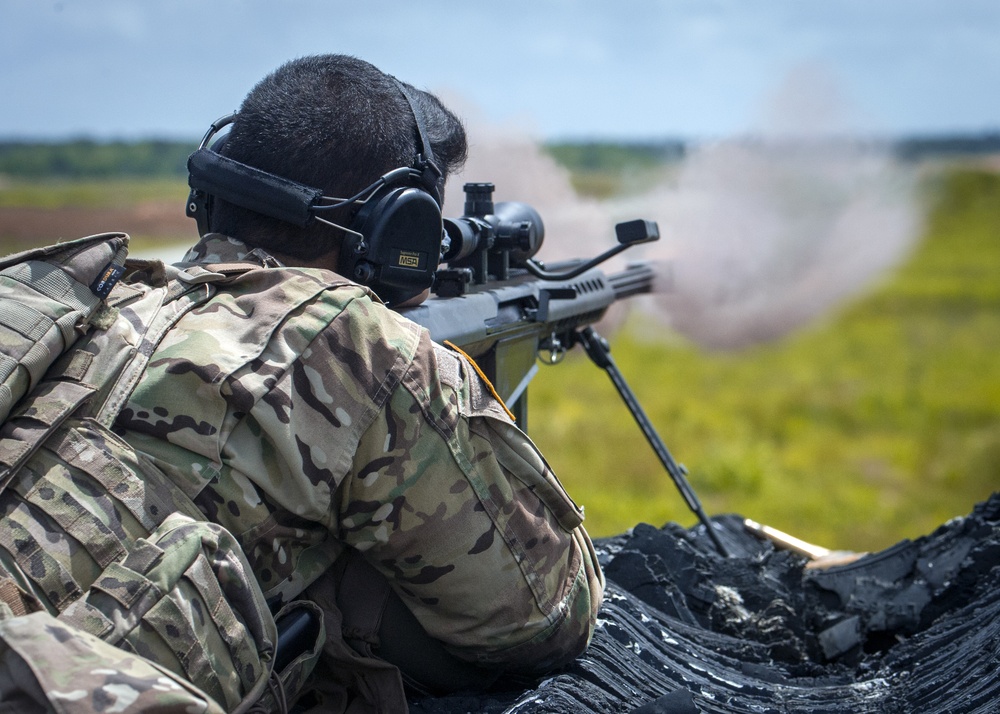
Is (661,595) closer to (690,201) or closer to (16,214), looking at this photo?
(690,201)

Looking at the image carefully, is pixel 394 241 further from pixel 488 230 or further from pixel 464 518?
pixel 488 230

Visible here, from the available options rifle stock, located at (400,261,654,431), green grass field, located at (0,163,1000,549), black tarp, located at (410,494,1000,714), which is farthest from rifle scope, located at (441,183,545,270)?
Result: green grass field, located at (0,163,1000,549)

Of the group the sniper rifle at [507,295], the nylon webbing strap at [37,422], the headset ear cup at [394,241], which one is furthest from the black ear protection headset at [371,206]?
the nylon webbing strap at [37,422]

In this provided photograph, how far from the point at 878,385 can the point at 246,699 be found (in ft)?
54.5

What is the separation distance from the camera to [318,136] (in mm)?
2449

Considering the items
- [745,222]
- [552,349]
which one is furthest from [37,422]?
[745,222]

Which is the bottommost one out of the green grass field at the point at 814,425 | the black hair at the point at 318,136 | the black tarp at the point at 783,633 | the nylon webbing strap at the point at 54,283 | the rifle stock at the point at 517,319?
the green grass field at the point at 814,425

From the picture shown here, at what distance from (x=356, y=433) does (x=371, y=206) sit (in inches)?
25.8

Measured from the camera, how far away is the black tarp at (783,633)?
2693 mm

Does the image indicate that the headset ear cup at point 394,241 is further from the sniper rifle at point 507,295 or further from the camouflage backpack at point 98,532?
the camouflage backpack at point 98,532

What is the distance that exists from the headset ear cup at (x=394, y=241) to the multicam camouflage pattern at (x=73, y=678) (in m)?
1.10

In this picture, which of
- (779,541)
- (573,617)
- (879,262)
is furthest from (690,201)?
(573,617)

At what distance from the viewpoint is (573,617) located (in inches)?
99.2

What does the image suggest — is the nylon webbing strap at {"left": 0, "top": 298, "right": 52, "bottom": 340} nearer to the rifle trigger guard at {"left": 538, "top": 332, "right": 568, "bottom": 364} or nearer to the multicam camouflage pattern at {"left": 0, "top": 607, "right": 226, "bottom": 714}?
the multicam camouflage pattern at {"left": 0, "top": 607, "right": 226, "bottom": 714}
